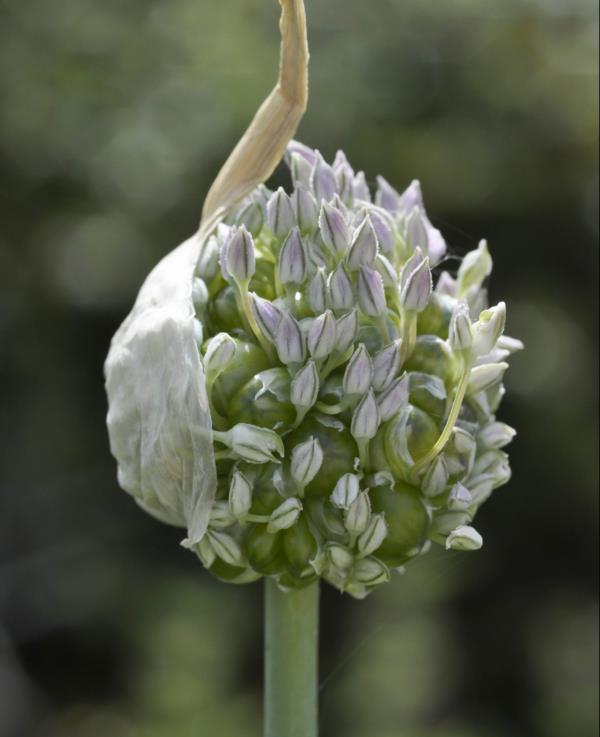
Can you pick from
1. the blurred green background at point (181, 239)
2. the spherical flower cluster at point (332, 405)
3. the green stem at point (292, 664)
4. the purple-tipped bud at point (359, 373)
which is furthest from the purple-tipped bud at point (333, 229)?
the blurred green background at point (181, 239)

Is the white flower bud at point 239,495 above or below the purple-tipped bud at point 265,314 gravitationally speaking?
below

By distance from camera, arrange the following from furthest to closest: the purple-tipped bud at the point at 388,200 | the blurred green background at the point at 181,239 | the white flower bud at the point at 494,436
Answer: the blurred green background at the point at 181,239
the purple-tipped bud at the point at 388,200
the white flower bud at the point at 494,436

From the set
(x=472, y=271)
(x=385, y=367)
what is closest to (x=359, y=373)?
(x=385, y=367)

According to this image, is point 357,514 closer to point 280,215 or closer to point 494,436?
point 494,436

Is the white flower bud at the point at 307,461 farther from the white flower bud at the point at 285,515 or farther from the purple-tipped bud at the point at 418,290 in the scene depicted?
the purple-tipped bud at the point at 418,290

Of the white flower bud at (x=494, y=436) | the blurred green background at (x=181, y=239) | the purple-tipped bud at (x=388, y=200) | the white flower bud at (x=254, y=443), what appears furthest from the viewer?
the blurred green background at (x=181, y=239)

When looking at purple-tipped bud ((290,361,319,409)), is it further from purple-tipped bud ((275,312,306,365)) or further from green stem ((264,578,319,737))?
green stem ((264,578,319,737))

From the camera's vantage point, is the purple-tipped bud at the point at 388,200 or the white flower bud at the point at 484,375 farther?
the purple-tipped bud at the point at 388,200
